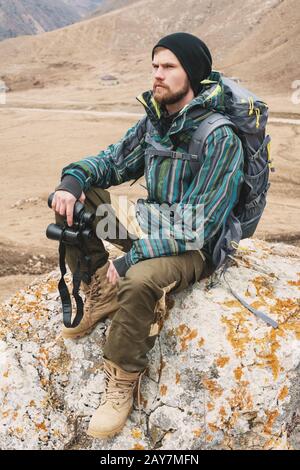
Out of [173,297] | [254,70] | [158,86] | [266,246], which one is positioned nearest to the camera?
[158,86]

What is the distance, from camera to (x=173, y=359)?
2562mm

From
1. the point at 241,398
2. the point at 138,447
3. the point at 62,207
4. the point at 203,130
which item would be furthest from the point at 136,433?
the point at 203,130

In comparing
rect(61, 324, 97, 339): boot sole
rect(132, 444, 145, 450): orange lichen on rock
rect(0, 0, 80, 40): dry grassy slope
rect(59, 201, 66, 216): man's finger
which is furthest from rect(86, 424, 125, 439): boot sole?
rect(0, 0, 80, 40): dry grassy slope

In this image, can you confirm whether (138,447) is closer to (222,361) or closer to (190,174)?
(222,361)

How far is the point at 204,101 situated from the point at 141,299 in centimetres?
99

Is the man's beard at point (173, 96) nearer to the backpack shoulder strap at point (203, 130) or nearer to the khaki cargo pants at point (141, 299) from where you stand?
the backpack shoulder strap at point (203, 130)

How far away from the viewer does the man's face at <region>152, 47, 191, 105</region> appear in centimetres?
252

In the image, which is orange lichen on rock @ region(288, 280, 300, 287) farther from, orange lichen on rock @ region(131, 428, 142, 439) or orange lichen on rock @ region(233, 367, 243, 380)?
orange lichen on rock @ region(131, 428, 142, 439)

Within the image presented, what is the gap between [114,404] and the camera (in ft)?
7.93

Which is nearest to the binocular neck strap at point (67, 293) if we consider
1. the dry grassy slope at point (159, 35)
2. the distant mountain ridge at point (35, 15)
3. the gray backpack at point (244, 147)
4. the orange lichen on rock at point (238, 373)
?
the gray backpack at point (244, 147)

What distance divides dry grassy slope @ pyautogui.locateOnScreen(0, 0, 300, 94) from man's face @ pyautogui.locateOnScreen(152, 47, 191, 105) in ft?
55.6
